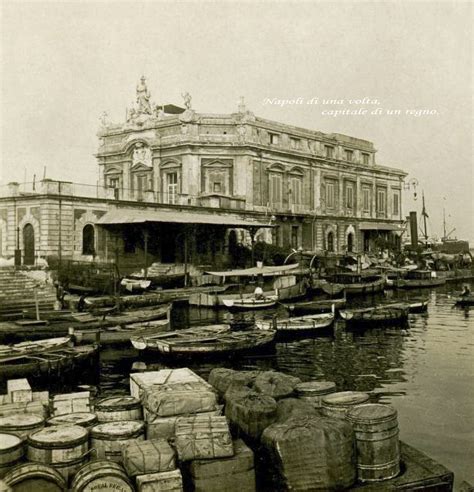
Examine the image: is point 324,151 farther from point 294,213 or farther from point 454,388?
point 454,388

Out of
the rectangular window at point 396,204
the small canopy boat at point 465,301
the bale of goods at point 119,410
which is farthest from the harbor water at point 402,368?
the rectangular window at point 396,204

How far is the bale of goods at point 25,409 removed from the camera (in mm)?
6945

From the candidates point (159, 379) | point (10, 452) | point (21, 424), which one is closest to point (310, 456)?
point (159, 379)

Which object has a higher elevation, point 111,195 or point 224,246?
point 111,195

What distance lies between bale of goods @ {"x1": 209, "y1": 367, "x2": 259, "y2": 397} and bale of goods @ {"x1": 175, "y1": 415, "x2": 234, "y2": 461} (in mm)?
1952

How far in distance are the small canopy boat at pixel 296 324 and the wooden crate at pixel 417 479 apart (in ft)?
43.2

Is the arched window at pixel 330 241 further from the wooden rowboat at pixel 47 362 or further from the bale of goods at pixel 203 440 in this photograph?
the bale of goods at pixel 203 440

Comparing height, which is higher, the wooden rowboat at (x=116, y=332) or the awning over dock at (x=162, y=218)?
the awning over dock at (x=162, y=218)

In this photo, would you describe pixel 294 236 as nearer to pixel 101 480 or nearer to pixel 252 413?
pixel 252 413

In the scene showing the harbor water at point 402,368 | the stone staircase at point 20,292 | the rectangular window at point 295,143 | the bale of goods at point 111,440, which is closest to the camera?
the bale of goods at point 111,440

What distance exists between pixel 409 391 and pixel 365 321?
10.5 meters

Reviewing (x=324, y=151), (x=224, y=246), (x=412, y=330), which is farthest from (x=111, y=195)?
(x=324, y=151)

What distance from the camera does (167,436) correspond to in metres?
6.41

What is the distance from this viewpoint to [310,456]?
5922 millimetres
